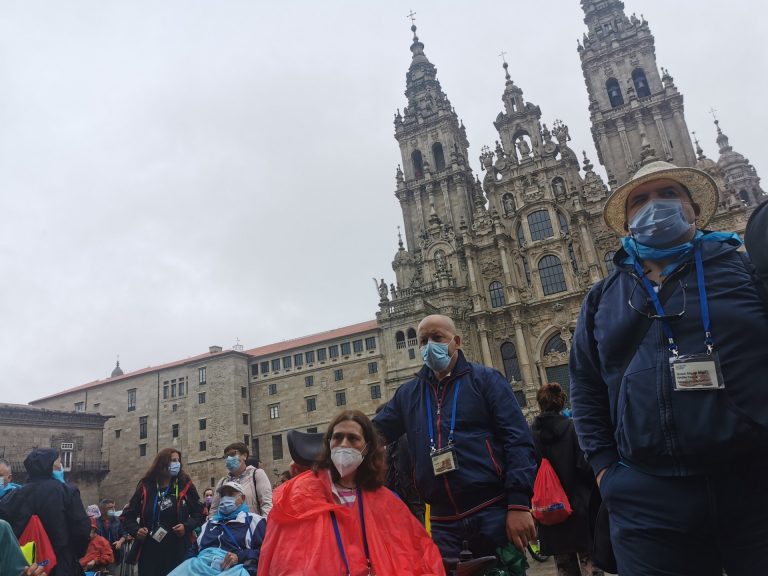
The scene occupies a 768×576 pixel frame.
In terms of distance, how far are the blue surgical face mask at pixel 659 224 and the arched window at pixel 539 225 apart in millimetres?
29485

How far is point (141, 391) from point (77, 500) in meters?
37.9

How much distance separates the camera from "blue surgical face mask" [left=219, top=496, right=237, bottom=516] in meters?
5.60

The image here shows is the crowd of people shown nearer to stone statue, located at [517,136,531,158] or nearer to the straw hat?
the straw hat

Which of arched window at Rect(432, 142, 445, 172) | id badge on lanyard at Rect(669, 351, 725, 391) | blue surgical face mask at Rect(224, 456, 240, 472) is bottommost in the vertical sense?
blue surgical face mask at Rect(224, 456, 240, 472)

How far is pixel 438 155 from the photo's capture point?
3791cm

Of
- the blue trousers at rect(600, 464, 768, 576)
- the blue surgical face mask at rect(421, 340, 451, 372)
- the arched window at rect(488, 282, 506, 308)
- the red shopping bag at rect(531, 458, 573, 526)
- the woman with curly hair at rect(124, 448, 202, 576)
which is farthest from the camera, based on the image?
the arched window at rect(488, 282, 506, 308)

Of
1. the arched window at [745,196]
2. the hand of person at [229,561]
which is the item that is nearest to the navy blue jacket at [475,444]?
the hand of person at [229,561]

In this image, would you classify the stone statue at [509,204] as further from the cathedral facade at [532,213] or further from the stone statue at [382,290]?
the stone statue at [382,290]

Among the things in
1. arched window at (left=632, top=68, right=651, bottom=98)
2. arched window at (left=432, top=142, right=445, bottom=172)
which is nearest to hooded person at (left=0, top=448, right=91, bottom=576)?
arched window at (left=432, top=142, right=445, bottom=172)

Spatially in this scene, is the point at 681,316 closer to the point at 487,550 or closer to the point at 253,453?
the point at 487,550

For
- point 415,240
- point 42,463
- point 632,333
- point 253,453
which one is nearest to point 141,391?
point 253,453

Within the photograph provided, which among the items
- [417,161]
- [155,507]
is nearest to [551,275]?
[417,161]

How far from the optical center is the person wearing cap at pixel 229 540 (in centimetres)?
507

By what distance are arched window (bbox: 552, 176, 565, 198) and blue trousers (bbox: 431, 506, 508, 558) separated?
3058cm
